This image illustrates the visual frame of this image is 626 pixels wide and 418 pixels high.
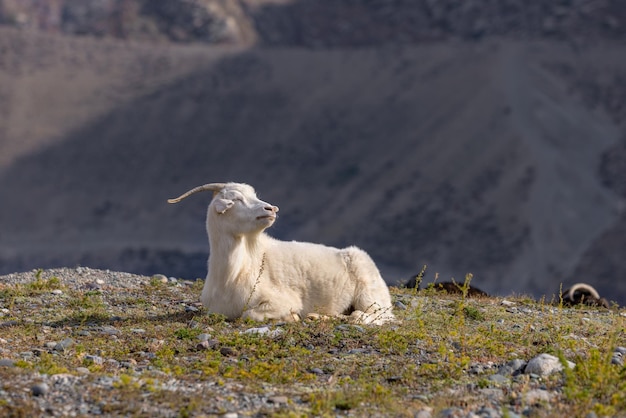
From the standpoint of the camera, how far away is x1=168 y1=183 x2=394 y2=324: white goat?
1290cm

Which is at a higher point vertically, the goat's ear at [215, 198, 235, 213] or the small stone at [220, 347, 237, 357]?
the goat's ear at [215, 198, 235, 213]

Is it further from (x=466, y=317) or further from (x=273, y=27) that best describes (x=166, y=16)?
(x=466, y=317)

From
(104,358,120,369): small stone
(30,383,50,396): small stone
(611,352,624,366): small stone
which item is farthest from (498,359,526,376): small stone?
(30,383,50,396): small stone

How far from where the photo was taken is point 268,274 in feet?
43.8

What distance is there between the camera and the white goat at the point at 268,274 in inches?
508

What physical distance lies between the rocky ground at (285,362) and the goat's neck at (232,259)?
2.49 ft

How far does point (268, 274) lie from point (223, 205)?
1.15 meters

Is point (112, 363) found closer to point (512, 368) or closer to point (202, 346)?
point (202, 346)

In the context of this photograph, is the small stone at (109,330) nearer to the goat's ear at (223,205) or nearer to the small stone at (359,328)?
the goat's ear at (223,205)

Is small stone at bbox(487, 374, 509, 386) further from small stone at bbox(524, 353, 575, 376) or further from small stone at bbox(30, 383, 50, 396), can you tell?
small stone at bbox(30, 383, 50, 396)

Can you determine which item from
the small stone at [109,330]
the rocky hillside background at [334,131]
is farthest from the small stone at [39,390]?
the rocky hillside background at [334,131]

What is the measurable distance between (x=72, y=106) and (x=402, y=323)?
109158mm

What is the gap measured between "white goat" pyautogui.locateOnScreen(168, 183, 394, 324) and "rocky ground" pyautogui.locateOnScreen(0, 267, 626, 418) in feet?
1.61

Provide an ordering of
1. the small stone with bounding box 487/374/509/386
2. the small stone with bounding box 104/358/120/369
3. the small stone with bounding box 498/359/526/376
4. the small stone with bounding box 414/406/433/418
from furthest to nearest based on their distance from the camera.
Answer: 1. the small stone with bounding box 104/358/120/369
2. the small stone with bounding box 498/359/526/376
3. the small stone with bounding box 487/374/509/386
4. the small stone with bounding box 414/406/433/418
